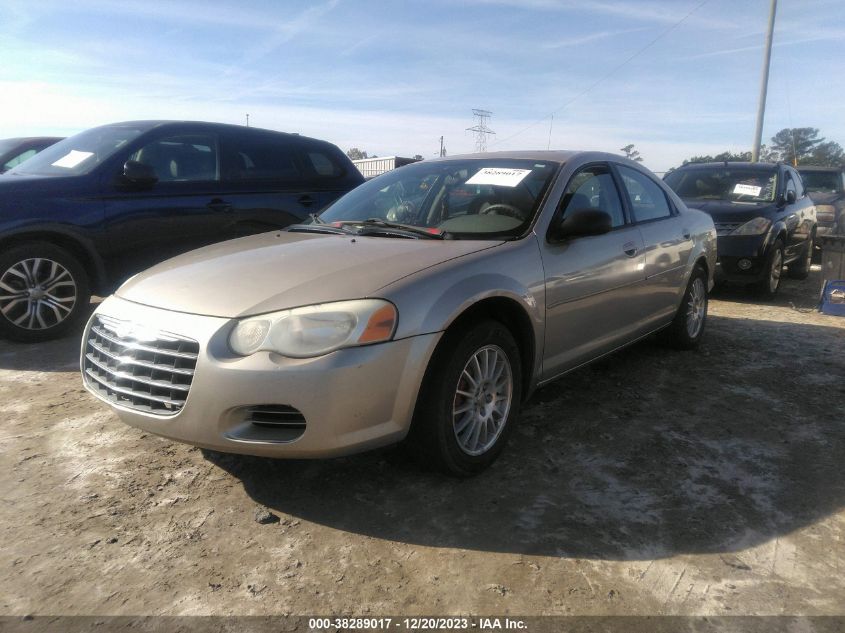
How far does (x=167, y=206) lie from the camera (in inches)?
213

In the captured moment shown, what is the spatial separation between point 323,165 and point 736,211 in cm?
477

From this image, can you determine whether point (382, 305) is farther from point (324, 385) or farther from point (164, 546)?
point (164, 546)

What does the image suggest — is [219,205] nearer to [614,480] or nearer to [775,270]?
[614,480]

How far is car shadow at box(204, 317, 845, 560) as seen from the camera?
2.48 metres

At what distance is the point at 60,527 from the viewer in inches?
98.1

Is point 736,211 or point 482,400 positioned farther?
point 736,211

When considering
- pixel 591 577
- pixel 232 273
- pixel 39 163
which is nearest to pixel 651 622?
pixel 591 577

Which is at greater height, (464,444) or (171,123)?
(171,123)

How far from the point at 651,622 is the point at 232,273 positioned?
2111mm

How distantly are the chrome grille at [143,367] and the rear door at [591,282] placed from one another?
1.75m

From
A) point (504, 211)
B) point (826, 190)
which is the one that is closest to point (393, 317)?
point (504, 211)

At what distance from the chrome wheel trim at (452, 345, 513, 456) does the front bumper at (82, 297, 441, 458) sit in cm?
35

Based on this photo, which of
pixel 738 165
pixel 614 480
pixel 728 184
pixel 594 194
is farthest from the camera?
pixel 738 165

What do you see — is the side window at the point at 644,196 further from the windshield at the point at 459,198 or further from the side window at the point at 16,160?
the side window at the point at 16,160
